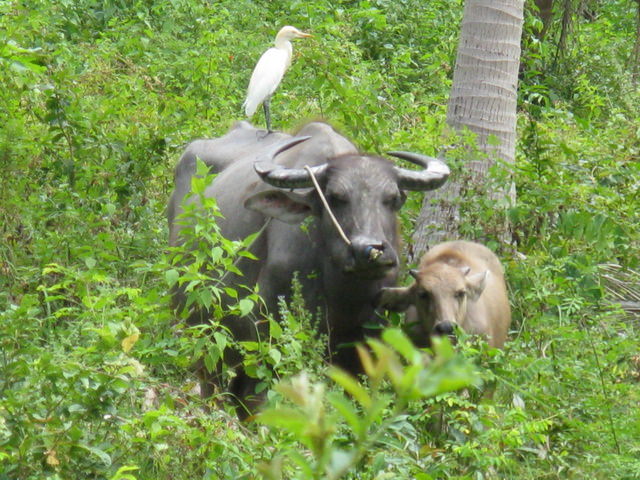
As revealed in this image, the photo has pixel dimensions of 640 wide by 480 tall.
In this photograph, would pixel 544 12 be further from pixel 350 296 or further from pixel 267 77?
pixel 350 296

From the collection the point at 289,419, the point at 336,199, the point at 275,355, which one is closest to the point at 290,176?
the point at 336,199

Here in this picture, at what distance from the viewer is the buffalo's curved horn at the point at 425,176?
6055 mm

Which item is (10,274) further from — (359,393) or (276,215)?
(359,393)

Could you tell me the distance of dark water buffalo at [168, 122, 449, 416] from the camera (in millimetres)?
5703

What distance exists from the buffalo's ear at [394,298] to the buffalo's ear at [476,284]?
0.32 meters

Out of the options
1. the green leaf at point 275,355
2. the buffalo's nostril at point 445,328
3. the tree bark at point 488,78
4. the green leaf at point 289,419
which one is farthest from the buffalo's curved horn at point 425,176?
the green leaf at point 289,419

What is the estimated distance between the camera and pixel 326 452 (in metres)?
1.06

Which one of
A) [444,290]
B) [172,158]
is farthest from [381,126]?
[444,290]

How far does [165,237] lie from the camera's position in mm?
8109

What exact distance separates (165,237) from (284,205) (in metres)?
2.22

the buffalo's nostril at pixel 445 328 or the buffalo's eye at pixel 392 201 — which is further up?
the buffalo's eye at pixel 392 201

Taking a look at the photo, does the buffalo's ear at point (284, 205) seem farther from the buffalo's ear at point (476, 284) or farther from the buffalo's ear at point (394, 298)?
the buffalo's ear at point (476, 284)

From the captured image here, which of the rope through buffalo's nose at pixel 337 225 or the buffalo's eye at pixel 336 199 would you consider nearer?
the rope through buffalo's nose at pixel 337 225

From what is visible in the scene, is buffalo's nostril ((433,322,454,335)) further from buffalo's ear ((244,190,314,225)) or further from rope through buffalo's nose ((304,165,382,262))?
buffalo's ear ((244,190,314,225))
